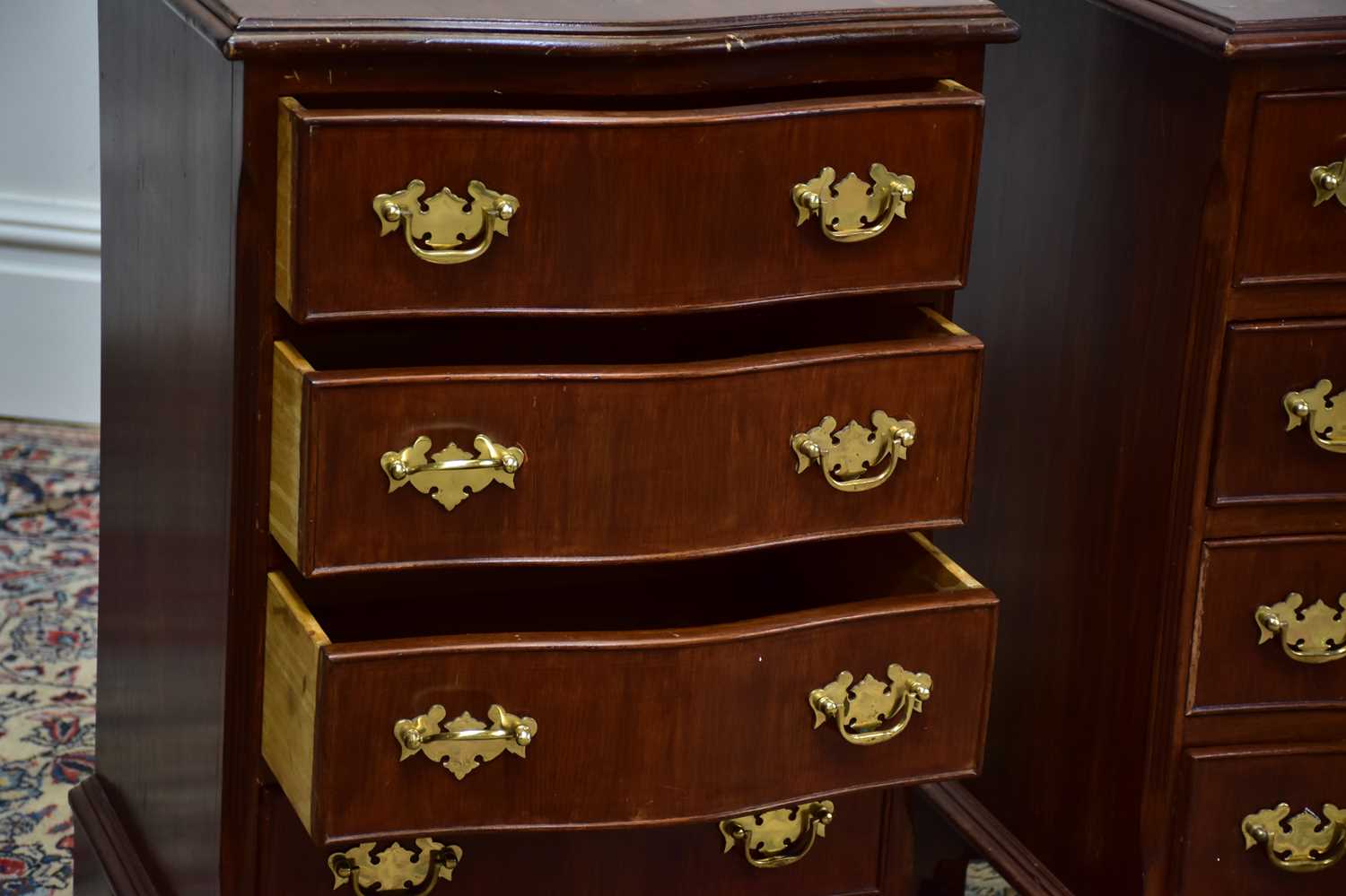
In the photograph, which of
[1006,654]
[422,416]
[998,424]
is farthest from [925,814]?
[422,416]

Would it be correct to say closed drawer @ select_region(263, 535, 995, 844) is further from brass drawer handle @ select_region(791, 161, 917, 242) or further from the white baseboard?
the white baseboard

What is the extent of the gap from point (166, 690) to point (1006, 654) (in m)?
0.62

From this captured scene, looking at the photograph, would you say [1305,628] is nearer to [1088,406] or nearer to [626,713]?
[1088,406]

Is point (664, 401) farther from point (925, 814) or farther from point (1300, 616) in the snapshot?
point (925, 814)

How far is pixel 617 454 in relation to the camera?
1.17 meters

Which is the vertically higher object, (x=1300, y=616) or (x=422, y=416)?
(x=422, y=416)

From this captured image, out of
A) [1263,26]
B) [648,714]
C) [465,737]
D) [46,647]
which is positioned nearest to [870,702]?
[648,714]

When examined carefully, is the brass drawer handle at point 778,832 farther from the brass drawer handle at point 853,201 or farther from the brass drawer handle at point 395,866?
the brass drawer handle at point 853,201

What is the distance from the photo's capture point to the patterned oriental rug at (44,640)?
1.74 meters

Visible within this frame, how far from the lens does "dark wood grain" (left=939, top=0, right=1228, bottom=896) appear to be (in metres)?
1.33

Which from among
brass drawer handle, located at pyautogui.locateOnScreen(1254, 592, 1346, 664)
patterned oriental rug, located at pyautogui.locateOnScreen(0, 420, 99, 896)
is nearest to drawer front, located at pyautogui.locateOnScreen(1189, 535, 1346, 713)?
brass drawer handle, located at pyautogui.locateOnScreen(1254, 592, 1346, 664)

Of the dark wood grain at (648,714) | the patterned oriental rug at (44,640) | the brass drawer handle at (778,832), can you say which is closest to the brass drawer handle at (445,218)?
the dark wood grain at (648,714)

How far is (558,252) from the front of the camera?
1.14 m

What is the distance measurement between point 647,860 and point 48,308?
144cm
